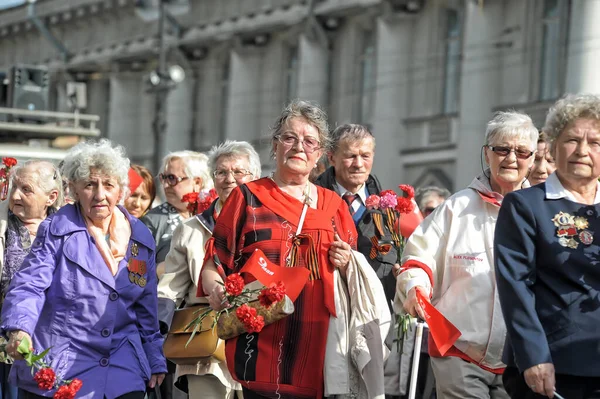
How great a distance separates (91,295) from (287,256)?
1.24 metres

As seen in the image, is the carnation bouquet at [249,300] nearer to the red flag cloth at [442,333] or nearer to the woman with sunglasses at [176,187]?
the red flag cloth at [442,333]

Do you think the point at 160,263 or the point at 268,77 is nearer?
the point at 160,263

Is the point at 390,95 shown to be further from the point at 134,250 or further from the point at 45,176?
the point at 134,250

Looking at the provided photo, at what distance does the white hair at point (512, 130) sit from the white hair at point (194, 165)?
3680mm

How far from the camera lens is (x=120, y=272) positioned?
7930mm

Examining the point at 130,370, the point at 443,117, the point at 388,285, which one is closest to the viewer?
the point at 130,370

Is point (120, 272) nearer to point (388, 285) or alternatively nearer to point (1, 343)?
point (1, 343)

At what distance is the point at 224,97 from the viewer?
148ft

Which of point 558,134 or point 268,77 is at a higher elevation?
point 268,77

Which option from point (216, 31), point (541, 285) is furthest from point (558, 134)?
point (216, 31)

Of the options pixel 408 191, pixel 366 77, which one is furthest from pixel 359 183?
pixel 366 77

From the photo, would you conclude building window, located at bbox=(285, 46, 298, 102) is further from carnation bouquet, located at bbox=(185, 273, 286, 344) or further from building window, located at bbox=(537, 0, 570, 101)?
carnation bouquet, located at bbox=(185, 273, 286, 344)

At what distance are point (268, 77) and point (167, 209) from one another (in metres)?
31.5

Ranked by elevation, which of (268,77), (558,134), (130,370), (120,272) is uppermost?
(268,77)
